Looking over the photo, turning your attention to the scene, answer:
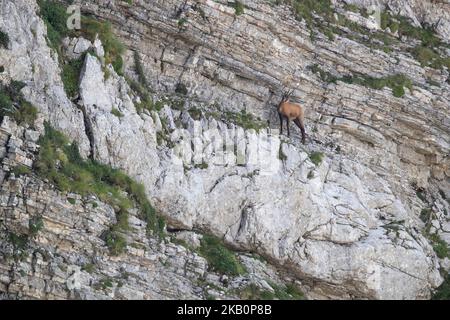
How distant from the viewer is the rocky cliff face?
27.2 m

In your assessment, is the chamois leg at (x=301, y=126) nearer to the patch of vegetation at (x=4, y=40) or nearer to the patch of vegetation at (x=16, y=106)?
the patch of vegetation at (x=16, y=106)

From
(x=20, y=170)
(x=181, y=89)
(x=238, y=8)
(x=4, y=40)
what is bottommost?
(x=20, y=170)

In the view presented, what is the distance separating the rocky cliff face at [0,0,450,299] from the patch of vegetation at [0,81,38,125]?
26cm

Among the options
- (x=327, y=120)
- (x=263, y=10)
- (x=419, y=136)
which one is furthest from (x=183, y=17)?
(x=419, y=136)

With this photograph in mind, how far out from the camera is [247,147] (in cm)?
3272

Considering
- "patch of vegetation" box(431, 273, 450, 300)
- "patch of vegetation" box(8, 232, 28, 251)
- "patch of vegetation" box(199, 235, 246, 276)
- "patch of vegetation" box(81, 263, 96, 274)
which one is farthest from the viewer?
"patch of vegetation" box(431, 273, 450, 300)

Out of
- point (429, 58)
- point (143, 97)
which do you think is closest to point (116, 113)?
point (143, 97)

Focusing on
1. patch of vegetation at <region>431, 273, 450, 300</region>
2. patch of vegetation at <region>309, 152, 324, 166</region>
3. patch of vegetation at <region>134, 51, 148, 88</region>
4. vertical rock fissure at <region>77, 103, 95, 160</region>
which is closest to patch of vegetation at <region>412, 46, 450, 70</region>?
patch of vegetation at <region>309, 152, 324, 166</region>

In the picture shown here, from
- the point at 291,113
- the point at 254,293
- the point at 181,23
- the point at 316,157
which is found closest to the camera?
the point at 254,293

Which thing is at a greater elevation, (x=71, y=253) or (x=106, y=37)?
(x=106, y=37)

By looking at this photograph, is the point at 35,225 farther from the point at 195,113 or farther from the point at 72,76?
the point at 195,113

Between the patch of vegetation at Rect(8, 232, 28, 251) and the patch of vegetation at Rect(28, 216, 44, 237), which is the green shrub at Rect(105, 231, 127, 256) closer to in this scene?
the patch of vegetation at Rect(28, 216, 44, 237)

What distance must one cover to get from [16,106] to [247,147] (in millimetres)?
8415

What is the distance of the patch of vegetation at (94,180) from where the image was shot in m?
26.8
